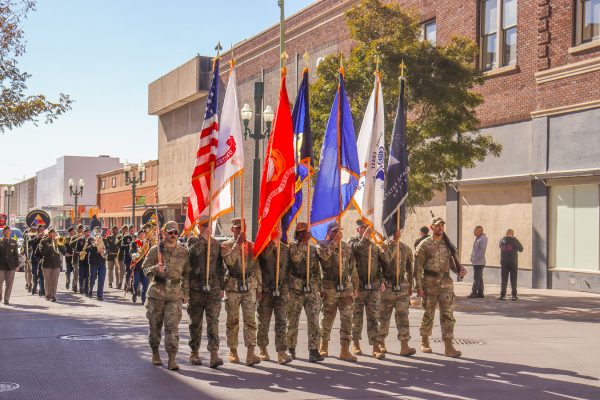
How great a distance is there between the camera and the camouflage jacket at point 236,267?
1152cm

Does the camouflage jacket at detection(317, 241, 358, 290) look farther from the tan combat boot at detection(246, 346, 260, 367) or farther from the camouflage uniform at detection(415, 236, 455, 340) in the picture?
the tan combat boot at detection(246, 346, 260, 367)

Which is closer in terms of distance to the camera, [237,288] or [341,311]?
[237,288]

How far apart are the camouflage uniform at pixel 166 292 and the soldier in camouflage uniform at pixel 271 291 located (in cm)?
121

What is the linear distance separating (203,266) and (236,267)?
463 mm

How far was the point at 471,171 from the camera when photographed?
2769 centimetres

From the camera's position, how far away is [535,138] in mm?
24844

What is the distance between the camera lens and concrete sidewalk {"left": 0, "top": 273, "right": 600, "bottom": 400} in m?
9.42

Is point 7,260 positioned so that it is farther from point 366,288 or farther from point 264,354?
point 366,288

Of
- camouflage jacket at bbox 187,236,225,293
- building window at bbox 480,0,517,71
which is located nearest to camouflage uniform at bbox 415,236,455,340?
camouflage jacket at bbox 187,236,225,293

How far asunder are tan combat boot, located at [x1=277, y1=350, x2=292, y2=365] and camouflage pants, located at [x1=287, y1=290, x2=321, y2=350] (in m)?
0.39

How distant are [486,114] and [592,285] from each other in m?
6.92

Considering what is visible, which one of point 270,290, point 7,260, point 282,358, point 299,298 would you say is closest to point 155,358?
point 282,358

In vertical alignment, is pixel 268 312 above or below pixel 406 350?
above

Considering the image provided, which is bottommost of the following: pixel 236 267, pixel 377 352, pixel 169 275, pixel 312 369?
pixel 312 369
